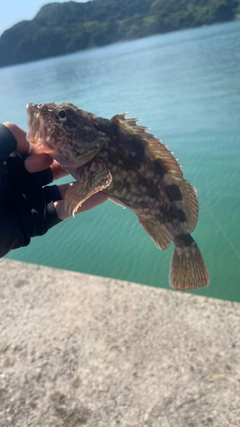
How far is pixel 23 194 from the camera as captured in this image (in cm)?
333

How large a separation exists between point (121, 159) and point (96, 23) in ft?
291

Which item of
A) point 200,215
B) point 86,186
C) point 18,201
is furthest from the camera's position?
point 200,215

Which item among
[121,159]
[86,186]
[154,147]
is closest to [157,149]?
[154,147]

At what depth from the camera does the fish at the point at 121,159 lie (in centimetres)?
289

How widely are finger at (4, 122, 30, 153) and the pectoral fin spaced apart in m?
0.60

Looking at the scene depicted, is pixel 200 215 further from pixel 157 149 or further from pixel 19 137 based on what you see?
pixel 19 137

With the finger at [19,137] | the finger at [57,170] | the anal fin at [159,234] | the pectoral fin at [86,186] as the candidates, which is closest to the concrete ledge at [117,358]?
the anal fin at [159,234]

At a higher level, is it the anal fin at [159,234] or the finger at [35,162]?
the finger at [35,162]

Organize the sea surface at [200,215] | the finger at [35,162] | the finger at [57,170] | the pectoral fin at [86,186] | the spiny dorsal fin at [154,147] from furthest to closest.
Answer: the sea surface at [200,215], the finger at [57,170], the finger at [35,162], the spiny dorsal fin at [154,147], the pectoral fin at [86,186]

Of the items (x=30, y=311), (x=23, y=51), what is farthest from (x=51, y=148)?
(x=23, y=51)

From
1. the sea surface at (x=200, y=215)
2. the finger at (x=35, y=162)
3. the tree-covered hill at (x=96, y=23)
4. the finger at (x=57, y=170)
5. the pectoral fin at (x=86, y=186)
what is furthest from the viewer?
the tree-covered hill at (x=96, y=23)

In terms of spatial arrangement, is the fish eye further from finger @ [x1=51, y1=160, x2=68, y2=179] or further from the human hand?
finger @ [x1=51, y1=160, x2=68, y2=179]

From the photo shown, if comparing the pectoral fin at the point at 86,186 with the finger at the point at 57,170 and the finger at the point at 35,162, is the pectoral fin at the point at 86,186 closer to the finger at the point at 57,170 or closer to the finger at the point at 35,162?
the finger at the point at 35,162

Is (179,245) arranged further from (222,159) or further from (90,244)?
(222,159)
